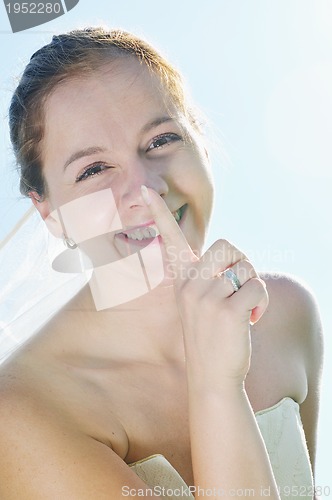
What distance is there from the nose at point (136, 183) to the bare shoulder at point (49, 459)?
892 mm

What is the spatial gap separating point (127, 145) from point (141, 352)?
3.30 ft

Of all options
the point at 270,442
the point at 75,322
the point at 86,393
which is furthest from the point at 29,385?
the point at 270,442

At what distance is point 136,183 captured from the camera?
270 cm

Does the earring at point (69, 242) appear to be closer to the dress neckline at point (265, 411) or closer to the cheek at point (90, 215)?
the cheek at point (90, 215)

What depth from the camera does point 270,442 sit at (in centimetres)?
299

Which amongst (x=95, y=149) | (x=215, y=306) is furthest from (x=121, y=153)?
(x=215, y=306)

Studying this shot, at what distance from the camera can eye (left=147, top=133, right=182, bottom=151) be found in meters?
2.84

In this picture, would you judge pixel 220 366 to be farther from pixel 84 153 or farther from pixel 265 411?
pixel 84 153

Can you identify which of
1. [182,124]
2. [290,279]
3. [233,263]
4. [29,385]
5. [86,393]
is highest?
[182,124]

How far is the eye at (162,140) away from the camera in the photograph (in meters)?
2.84

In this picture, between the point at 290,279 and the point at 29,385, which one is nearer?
the point at 29,385

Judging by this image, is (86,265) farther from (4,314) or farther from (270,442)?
(270,442)

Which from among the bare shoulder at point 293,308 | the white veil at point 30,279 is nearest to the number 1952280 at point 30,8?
the white veil at point 30,279

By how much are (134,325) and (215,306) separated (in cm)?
99
